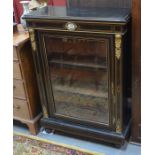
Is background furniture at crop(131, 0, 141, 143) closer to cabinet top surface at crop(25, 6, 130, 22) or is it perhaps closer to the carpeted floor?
cabinet top surface at crop(25, 6, 130, 22)

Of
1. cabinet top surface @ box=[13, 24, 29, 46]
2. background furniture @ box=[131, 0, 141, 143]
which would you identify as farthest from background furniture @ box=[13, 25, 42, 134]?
background furniture @ box=[131, 0, 141, 143]

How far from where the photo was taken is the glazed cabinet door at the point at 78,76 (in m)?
1.44

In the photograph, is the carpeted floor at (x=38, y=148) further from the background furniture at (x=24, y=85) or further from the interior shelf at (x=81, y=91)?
the interior shelf at (x=81, y=91)

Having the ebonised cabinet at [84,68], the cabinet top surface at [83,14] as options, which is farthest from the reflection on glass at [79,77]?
the cabinet top surface at [83,14]

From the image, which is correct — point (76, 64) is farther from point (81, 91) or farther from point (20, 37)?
point (20, 37)

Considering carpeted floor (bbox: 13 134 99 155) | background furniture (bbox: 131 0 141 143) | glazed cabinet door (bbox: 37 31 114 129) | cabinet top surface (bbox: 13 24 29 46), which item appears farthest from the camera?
carpeted floor (bbox: 13 134 99 155)

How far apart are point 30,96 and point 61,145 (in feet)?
1.32

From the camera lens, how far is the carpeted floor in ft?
5.46

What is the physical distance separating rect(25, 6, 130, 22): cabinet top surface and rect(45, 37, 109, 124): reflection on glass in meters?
0.14

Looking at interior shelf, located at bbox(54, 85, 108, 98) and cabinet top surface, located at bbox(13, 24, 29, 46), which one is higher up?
cabinet top surface, located at bbox(13, 24, 29, 46)
